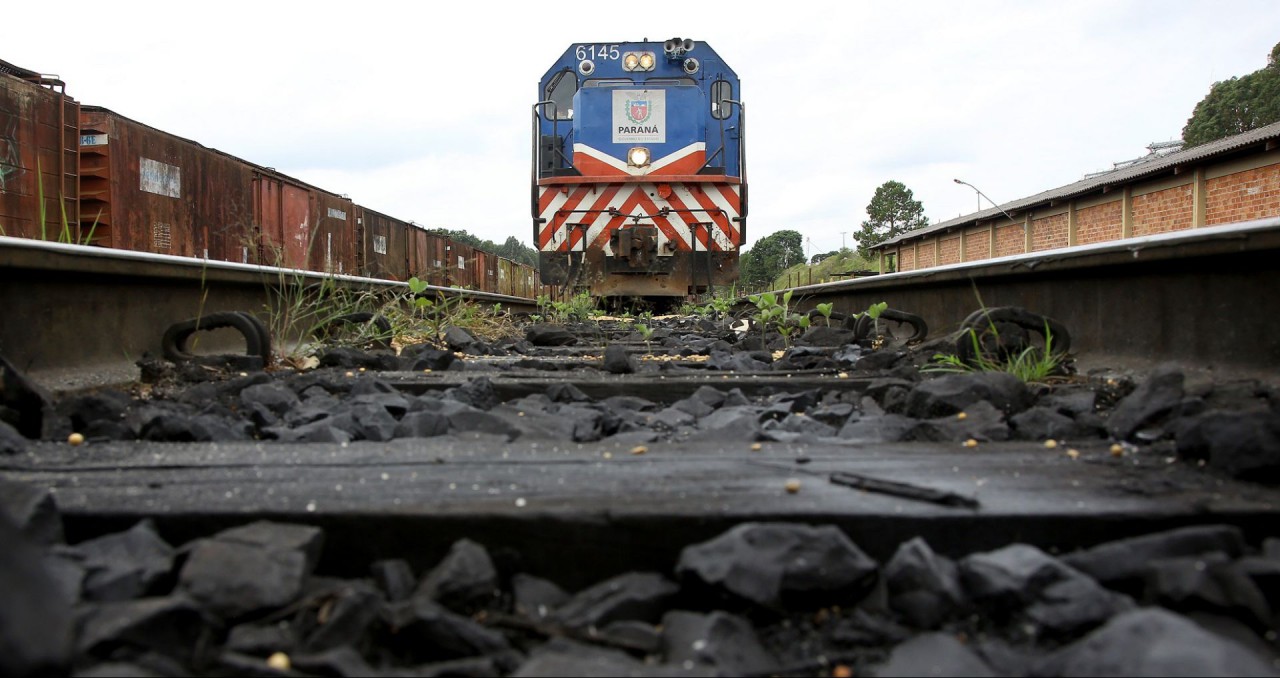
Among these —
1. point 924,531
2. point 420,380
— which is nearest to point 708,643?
point 924,531

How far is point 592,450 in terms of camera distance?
1.51 meters

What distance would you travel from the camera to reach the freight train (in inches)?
242

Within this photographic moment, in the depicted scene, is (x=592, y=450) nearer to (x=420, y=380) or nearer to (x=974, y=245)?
(x=420, y=380)

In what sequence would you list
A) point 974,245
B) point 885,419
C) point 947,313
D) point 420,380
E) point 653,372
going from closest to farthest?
point 885,419 → point 420,380 → point 653,372 → point 947,313 → point 974,245

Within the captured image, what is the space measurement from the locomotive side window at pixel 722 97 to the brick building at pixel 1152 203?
446cm

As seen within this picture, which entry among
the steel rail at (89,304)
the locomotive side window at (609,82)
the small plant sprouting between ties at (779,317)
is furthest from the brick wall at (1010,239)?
the steel rail at (89,304)

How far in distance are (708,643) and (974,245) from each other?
86.4 ft

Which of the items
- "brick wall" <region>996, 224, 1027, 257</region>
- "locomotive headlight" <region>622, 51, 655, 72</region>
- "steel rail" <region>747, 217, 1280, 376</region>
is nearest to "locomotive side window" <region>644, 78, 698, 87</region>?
"locomotive headlight" <region>622, 51, 655, 72</region>

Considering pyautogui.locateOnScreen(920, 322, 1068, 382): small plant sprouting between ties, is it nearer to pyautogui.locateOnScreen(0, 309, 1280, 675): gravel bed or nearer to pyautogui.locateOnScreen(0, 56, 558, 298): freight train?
pyautogui.locateOnScreen(0, 309, 1280, 675): gravel bed

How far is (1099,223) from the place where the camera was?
18688mm

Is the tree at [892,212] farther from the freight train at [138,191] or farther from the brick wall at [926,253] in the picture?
the freight train at [138,191]

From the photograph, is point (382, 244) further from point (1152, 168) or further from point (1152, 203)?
point (1152, 203)

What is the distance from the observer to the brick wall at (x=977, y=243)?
944 inches

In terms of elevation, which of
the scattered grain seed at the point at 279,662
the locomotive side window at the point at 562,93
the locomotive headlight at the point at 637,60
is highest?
the locomotive headlight at the point at 637,60
